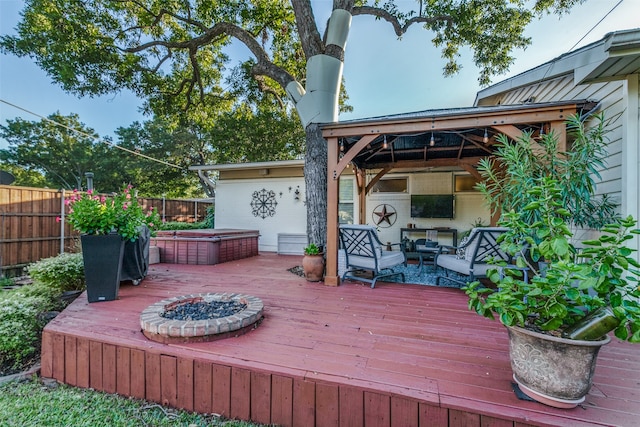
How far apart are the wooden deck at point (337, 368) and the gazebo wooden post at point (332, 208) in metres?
1.07

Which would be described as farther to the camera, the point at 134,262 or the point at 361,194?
the point at 361,194

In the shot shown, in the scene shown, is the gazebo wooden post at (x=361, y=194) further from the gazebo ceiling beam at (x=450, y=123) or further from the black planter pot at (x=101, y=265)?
the black planter pot at (x=101, y=265)

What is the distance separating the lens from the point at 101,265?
10.7 feet

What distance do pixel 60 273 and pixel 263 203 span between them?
5.35 metres

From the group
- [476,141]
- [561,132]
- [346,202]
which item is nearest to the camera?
[561,132]

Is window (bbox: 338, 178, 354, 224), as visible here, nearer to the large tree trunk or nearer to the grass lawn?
the large tree trunk

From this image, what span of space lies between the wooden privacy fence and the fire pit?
6.04 m

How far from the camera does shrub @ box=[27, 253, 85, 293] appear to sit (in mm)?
3619

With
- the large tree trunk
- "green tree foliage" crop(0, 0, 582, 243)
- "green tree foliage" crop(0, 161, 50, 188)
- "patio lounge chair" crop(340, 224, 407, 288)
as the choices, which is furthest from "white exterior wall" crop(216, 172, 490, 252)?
"green tree foliage" crop(0, 161, 50, 188)

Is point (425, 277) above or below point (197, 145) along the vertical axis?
below

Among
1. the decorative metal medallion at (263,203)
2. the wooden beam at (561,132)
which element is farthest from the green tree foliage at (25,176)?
the wooden beam at (561,132)

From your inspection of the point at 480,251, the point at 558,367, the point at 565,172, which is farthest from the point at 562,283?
the point at 480,251

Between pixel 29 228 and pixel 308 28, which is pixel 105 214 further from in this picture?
pixel 29 228

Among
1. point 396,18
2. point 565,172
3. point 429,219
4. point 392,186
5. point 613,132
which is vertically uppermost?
point 396,18
